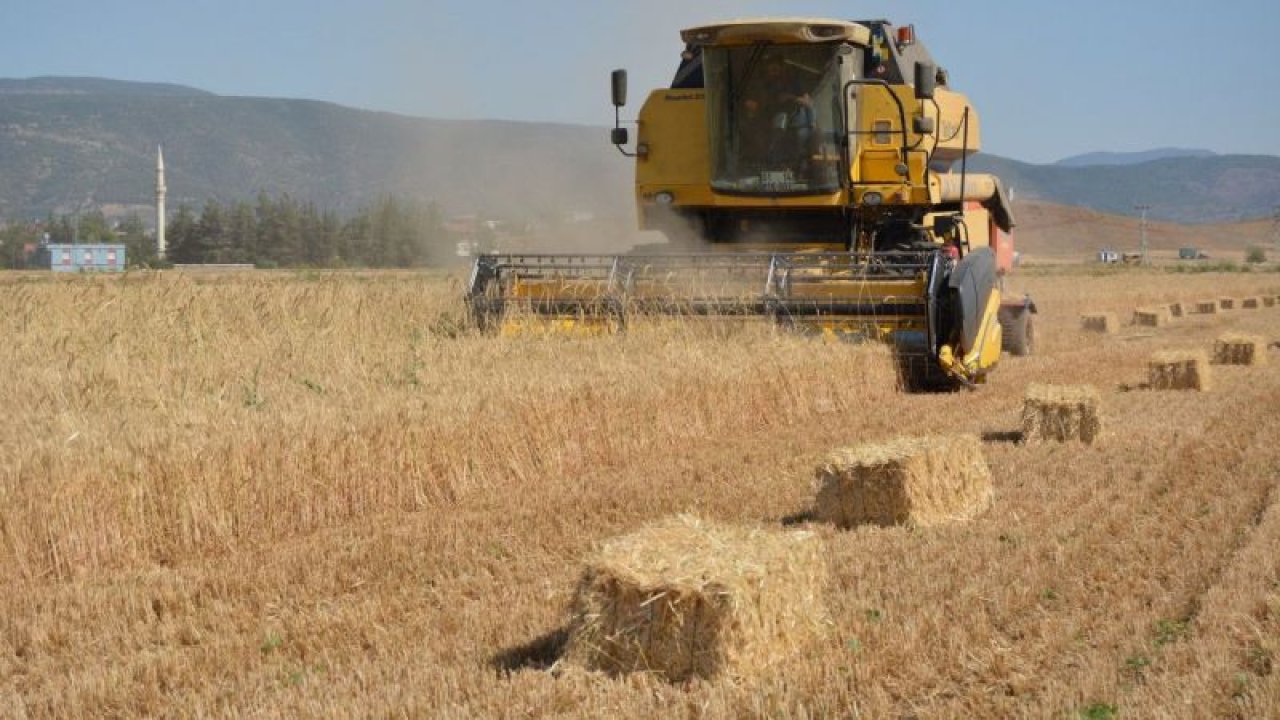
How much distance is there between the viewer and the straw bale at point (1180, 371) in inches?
507

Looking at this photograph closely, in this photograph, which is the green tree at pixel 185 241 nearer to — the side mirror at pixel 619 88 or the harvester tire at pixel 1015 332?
the harvester tire at pixel 1015 332

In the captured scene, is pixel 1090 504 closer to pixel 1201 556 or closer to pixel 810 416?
pixel 1201 556

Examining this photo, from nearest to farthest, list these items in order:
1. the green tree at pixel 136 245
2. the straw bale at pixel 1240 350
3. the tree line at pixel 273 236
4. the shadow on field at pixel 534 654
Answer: the shadow on field at pixel 534 654 → the straw bale at pixel 1240 350 → the tree line at pixel 273 236 → the green tree at pixel 136 245

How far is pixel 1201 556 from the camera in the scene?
6125 mm

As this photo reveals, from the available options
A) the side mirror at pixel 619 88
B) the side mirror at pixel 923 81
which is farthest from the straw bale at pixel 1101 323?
the side mirror at pixel 619 88

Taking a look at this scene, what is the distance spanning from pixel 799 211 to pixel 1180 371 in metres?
3.48

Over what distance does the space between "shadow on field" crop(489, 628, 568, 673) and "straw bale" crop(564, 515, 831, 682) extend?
0.74 ft

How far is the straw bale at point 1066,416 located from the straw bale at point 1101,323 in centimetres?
1276

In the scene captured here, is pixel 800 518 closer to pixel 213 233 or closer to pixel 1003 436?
pixel 1003 436

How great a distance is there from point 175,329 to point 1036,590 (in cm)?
822

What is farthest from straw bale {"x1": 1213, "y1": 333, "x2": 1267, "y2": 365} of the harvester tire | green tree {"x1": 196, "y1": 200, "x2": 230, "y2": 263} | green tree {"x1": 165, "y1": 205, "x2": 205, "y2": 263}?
green tree {"x1": 165, "y1": 205, "x2": 205, "y2": 263}

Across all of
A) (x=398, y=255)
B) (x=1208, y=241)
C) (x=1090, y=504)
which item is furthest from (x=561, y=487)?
(x=1208, y=241)

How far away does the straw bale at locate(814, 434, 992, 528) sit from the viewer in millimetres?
7102

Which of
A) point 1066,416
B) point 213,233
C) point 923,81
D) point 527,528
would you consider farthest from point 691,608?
point 213,233
